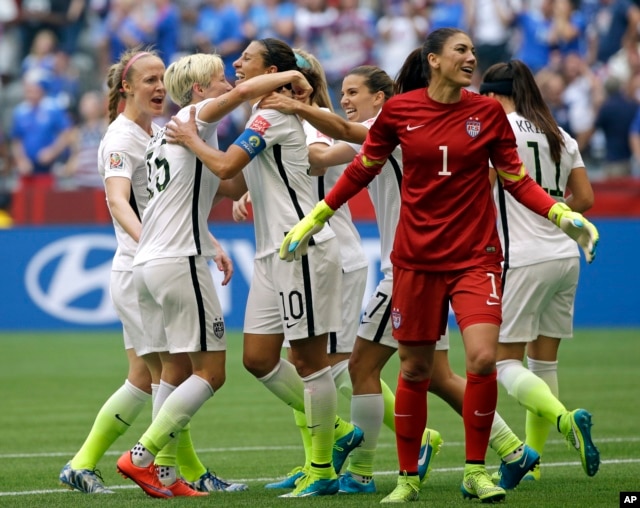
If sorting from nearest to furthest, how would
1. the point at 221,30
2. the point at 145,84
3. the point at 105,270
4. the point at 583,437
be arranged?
the point at 583,437 → the point at 145,84 → the point at 105,270 → the point at 221,30

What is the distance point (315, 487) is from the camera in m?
6.86

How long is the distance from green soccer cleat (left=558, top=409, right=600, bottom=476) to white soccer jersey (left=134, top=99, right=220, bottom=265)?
2155mm

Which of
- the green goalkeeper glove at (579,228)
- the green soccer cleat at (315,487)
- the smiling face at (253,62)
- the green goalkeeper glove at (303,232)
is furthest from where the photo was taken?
the smiling face at (253,62)

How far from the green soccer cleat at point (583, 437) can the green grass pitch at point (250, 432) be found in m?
0.17

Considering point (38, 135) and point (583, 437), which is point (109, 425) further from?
point (38, 135)

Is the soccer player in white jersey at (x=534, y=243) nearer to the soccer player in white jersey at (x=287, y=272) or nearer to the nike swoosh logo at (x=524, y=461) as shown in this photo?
the nike swoosh logo at (x=524, y=461)

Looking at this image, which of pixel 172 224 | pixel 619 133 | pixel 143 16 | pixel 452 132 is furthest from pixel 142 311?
pixel 143 16

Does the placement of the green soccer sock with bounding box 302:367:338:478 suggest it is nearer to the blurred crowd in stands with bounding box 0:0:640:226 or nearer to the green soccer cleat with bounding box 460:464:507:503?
the green soccer cleat with bounding box 460:464:507:503

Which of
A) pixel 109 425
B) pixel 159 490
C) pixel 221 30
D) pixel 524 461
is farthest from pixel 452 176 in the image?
pixel 221 30

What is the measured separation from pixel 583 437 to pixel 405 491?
39.3 inches

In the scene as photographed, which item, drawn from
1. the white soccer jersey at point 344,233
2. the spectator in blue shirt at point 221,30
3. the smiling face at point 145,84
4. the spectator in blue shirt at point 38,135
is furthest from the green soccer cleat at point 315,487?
the spectator in blue shirt at point 221,30

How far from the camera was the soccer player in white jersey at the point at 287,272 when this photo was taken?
6.74 metres

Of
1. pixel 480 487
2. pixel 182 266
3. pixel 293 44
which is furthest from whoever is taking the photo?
pixel 293 44

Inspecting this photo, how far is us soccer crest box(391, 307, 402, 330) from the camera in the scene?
6.48 metres
